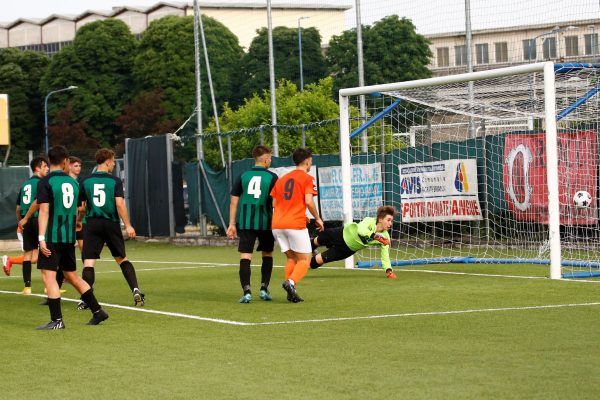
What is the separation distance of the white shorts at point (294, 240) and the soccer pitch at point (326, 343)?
64cm

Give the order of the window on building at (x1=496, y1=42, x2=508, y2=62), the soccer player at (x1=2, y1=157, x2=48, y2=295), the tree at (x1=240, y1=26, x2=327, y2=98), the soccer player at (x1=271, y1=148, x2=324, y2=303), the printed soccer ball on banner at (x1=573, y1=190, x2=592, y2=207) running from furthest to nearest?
the tree at (x1=240, y1=26, x2=327, y2=98)
the window on building at (x1=496, y1=42, x2=508, y2=62)
the printed soccer ball on banner at (x1=573, y1=190, x2=592, y2=207)
the soccer player at (x1=2, y1=157, x2=48, y2=295)
the soccer player at (x1=271, y1=148, x2=324, y2=303)

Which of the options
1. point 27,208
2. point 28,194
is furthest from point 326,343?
point 27,208

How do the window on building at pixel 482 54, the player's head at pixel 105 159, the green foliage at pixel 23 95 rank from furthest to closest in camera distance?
1. the green foliage at pixel 23 95
2. the window on building at pixel 482 54
3. the player's head at pixel 105 159

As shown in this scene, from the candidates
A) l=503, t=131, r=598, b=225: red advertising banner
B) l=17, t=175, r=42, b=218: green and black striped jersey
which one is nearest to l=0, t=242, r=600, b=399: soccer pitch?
l=17, t=175, r=42, b=218: green and black striped jersey

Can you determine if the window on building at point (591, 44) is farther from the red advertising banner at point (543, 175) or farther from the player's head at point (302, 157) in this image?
the player's head at point (302, 157)

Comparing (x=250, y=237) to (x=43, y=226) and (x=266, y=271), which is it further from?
(x=43, y=226)

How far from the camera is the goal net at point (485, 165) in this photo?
18562mm

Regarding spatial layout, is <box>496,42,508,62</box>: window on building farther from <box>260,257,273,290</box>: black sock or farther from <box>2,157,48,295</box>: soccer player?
<box>260,257,273,290</box>: black sock

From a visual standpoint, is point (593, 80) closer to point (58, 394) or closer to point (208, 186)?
point (58, 394)

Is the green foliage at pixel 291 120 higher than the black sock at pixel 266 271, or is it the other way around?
the green foliage at pixel 291 120

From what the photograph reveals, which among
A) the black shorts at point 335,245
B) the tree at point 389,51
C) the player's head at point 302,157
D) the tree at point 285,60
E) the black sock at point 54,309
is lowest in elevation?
the black sock at point 54,309

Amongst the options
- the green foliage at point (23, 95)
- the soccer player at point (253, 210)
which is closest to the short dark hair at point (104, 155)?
the soccer player at point (253, 210)

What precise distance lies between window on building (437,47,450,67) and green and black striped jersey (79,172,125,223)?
20173 mm

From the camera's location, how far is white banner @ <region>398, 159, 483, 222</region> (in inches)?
878
